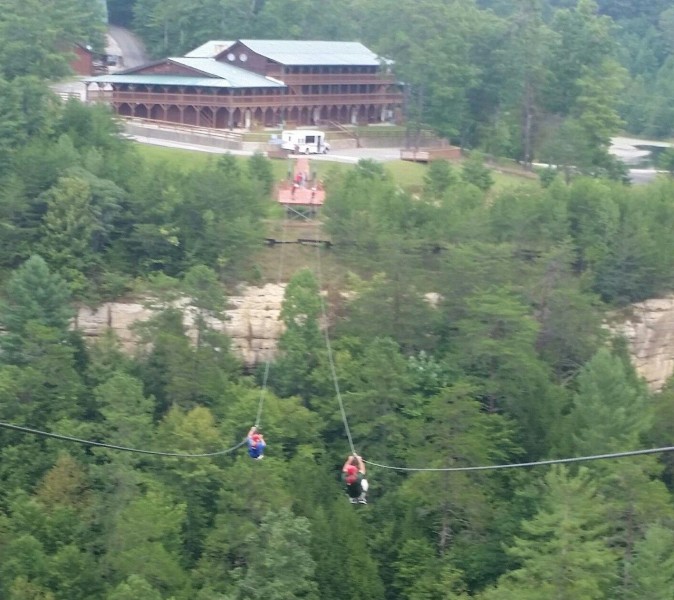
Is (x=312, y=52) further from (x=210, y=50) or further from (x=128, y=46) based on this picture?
(x=128, y=46)

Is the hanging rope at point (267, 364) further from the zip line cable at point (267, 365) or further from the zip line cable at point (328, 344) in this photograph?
the zip line cable at point (328, 344)

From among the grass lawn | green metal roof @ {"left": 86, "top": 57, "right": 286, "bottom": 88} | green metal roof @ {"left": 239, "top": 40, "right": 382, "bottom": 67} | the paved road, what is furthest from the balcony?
the paved road

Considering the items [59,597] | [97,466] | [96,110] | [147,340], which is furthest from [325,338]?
[96,110]

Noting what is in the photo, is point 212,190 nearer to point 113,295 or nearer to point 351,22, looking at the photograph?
point 113,295

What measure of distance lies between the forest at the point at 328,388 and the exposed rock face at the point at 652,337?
421 millimetres

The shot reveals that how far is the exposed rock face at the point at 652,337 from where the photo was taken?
30.9 meters

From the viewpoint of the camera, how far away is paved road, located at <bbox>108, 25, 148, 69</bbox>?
52.5 meters

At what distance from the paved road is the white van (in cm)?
1517

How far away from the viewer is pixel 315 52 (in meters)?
44.7

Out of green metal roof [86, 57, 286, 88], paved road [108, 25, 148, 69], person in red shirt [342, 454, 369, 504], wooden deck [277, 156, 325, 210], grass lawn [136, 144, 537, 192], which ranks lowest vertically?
paved road [108, 25, 148, 69]

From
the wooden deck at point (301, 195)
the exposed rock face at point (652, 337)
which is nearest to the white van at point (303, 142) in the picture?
the wooden deck at point (301, 195)

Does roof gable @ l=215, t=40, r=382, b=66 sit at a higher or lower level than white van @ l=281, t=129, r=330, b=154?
higher

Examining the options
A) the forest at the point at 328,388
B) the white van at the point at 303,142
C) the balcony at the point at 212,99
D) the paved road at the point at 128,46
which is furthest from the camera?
the paved road at the point at 128,46

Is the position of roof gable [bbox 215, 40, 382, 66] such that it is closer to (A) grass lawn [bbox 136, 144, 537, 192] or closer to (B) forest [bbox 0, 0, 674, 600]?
(A) grass lawn [bbox 136, 144, 537, 192]
